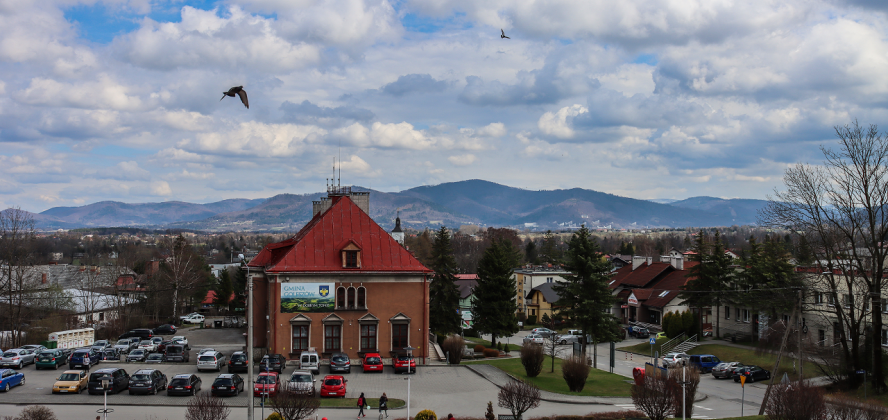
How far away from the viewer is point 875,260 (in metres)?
38.6

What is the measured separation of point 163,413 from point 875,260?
130 feet

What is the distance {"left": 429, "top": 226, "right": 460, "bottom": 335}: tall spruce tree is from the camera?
61.6m

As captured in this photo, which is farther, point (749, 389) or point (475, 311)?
point (475, 311)

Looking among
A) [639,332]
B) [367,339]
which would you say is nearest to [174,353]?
[367,339]

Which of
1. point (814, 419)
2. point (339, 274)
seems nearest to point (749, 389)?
point (814, 419)

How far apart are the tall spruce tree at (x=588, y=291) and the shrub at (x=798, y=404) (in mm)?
25349

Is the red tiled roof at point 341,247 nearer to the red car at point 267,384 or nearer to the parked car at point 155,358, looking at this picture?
the parked car at point 155,358

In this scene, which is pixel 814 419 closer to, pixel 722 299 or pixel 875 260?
pixel 875 260

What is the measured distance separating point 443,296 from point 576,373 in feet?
85.7

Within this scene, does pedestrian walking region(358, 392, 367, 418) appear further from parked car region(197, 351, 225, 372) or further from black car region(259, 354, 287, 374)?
parked car region(197, 351, 225, 372)

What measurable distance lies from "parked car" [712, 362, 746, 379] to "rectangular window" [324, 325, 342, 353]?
27381 millimetres

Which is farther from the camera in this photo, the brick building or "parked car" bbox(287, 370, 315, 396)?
the brick building

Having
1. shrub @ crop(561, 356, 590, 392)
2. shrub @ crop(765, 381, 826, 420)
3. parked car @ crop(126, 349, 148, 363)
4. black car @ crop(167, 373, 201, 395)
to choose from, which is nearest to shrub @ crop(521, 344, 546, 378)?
shrub @ crop(561, 356, 590, 392)

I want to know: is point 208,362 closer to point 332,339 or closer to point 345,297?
point 332,339
